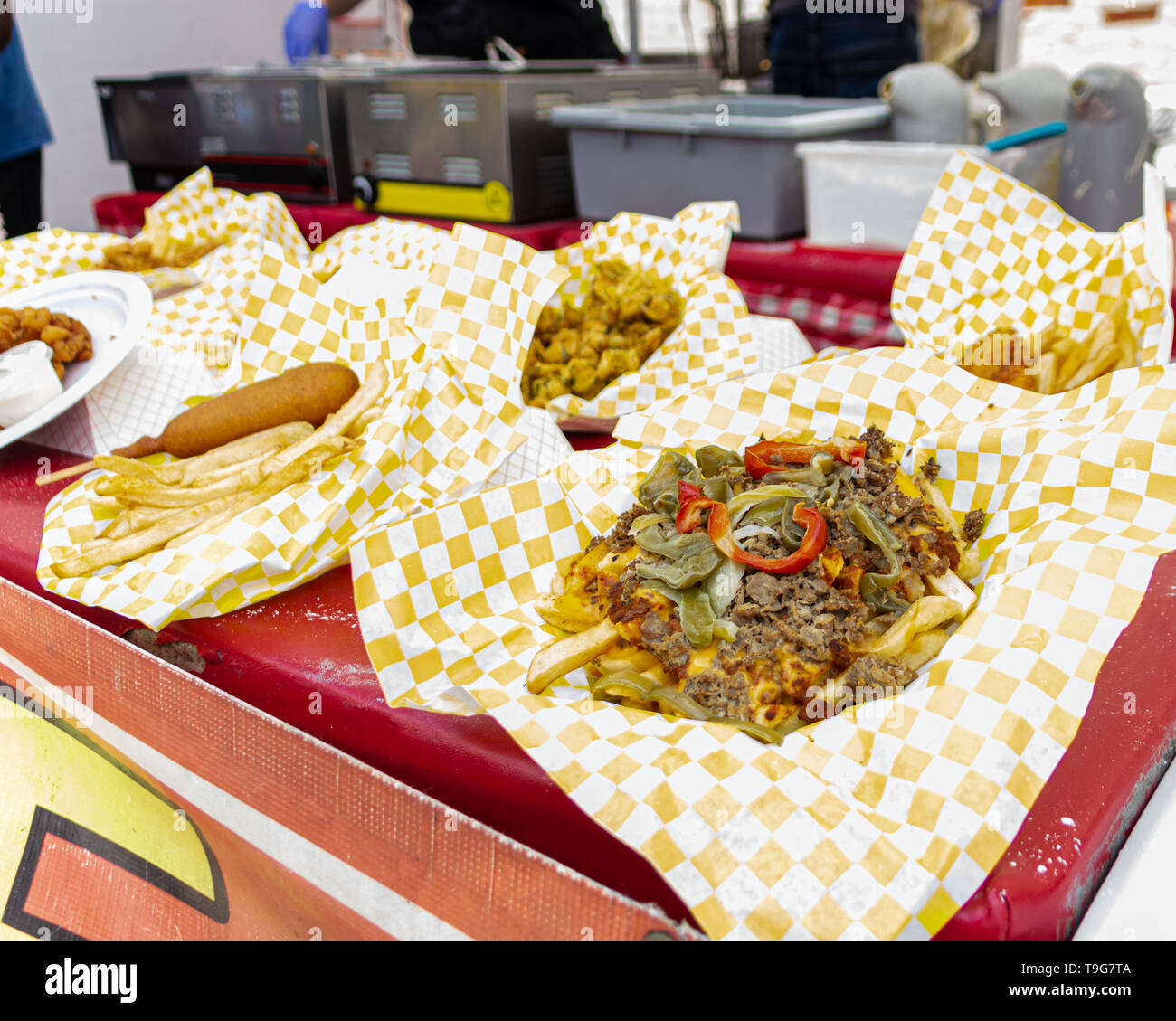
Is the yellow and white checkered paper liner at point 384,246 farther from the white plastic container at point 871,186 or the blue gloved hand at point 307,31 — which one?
the blue gloved hand at point 307,31

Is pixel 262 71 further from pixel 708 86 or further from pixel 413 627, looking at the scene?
pixel 413 627

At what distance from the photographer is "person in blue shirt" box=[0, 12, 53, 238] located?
138 inches

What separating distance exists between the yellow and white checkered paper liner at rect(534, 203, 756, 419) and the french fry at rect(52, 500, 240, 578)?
2.57 ft

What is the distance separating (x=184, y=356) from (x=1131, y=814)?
2044 mm

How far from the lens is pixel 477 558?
1338 mm

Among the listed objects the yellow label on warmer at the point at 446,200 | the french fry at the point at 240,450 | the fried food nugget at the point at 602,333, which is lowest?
the french fry at the point at 240,450

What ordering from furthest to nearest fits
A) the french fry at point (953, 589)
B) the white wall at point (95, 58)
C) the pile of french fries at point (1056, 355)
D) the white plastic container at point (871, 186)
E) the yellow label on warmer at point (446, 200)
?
1. the white wall at point (95, 58)
2. the yellow label on warmer at point (446, 200)
3. the white plastic container at point (871, 186)
4. the pile of french fries at point (1056, 355)
5. the french fry at point (953, 589)

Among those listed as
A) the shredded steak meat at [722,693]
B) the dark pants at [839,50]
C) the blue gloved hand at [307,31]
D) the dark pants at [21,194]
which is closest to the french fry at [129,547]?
the shredded steak meat at [722,693]

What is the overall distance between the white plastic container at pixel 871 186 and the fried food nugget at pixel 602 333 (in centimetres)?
59

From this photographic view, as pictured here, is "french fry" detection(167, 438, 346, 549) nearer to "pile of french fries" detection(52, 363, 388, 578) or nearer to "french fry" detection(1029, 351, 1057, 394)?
"pile of french fries" detection(52, 363, 388, 578)

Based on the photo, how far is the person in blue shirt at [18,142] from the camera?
11.5 ft

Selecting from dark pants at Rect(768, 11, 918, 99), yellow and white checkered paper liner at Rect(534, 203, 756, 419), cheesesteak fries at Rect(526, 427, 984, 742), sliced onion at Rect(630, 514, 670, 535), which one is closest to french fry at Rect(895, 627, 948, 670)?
cheesesteak fries at Rect(526, 427, 984, 742)

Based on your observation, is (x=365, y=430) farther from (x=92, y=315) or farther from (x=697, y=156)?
(x=697, y=156)
